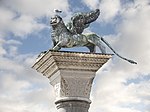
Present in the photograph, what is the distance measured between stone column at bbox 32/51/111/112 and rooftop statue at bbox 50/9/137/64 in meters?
0.32

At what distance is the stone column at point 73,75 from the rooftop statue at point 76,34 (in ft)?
1.06

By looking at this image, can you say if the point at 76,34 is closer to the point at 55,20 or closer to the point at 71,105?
the point at 55,20

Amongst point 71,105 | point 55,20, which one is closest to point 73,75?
point 71,105

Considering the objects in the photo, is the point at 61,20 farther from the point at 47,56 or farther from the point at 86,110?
the point at 86,110

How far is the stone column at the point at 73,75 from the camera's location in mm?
15102

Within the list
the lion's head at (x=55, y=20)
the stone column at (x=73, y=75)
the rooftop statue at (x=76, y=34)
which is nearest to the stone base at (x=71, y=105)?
the stone column at (x=73, y=75)

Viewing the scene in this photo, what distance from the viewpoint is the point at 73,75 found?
50.1 feet

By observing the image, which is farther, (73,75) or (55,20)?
(55,20)

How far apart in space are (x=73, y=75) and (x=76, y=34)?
1.07 meters

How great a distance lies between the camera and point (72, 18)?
52.4 feet

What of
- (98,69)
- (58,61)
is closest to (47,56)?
(58,61)

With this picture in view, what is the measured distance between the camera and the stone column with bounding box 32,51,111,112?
15.1 meters

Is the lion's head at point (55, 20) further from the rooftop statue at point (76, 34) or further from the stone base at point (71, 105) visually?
the stone base at point (71, 105)

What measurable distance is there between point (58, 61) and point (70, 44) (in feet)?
2.00
